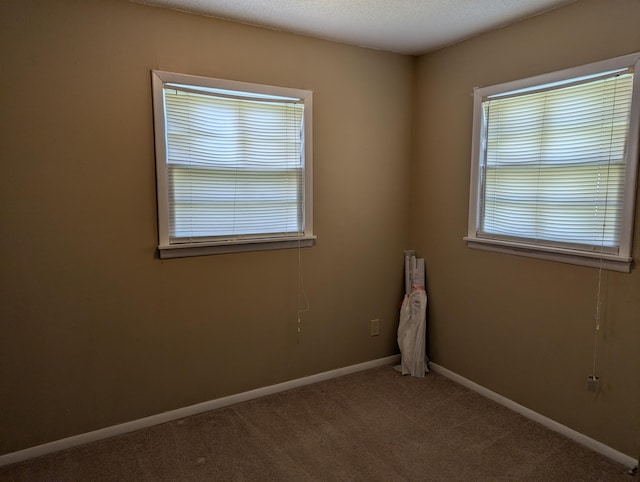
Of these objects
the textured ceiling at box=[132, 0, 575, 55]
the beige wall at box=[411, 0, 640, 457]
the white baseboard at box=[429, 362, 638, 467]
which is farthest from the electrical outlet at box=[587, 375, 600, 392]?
the textured ceiling at box=[132, 0, 575, 55]

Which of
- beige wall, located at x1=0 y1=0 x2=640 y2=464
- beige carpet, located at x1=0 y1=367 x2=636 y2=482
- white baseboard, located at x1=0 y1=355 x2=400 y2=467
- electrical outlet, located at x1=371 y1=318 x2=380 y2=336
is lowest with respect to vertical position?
beige carpet, located at x1=0 y1=367 x2=636 y2=482

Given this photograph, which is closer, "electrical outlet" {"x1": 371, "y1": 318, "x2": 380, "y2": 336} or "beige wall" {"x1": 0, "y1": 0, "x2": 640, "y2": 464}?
"beige wall" {"x1": 0, "y1": 0, "x2": 640, "y2": 464}

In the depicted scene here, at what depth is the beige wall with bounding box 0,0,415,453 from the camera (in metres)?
2.19

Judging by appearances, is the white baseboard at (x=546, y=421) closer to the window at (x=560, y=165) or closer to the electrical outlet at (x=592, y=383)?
the electrical outlet at (x=592, y=383)

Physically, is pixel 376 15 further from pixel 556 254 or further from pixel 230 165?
pixel 556 254

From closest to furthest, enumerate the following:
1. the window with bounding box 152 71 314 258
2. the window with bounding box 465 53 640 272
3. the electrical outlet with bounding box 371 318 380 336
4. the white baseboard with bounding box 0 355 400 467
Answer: the window with bounding box 465 53 640 272 < the white baseboard with bounding box 0 355 400 467 < the window with bounding box 152 71 314 258 < the electrical outlet with bounding box 371 318 380 336

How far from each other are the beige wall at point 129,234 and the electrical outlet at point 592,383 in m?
1.65

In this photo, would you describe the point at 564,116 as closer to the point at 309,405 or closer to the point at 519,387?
the point at 519,387

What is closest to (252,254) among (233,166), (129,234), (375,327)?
(233,166)

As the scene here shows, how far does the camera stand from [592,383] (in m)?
2.38

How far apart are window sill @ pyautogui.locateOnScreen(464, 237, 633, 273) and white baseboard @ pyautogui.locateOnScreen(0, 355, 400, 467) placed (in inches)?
51.4

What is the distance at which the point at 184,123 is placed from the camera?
2.54m

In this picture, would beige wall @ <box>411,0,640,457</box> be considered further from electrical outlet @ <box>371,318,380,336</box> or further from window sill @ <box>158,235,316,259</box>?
window sill @ <box>158,235,316,259</box>

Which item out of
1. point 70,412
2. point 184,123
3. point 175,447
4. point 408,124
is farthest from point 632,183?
point 70,412
